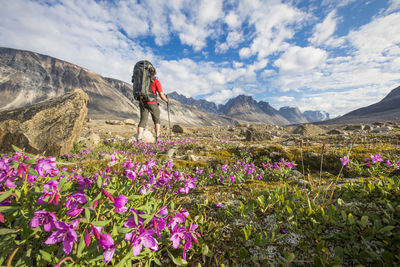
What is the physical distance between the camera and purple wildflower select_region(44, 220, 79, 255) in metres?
1.07

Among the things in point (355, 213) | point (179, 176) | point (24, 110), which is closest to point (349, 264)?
point (355, 213)

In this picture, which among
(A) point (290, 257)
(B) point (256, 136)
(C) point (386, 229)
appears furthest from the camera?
(B) point (256, 136)

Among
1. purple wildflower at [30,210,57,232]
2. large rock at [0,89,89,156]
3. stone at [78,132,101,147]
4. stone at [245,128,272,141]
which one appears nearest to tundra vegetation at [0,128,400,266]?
purple wildflower at [30,210,57,232]

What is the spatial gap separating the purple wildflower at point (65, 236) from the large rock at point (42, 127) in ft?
26.1

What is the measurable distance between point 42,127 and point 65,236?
881cm

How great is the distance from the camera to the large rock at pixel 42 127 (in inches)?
281

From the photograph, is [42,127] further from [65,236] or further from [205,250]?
[205,250]

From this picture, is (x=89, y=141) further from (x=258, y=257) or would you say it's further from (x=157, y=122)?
(x=258, y=257)

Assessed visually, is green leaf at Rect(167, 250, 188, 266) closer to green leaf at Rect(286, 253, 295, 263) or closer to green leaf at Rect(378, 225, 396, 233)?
green leaf at Rect(286, 253, 295, 263)

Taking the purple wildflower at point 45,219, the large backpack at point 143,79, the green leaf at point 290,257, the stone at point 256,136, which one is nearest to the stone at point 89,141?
the large backpack at point 143,79

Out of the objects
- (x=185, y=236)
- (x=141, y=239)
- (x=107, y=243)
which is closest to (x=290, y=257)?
(x=185, y=236)

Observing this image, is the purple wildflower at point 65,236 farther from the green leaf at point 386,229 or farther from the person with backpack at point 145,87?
the person with backpack at point 145,87

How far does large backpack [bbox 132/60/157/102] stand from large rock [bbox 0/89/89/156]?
3.19 meters

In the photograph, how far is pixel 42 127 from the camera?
7547 millimetres
